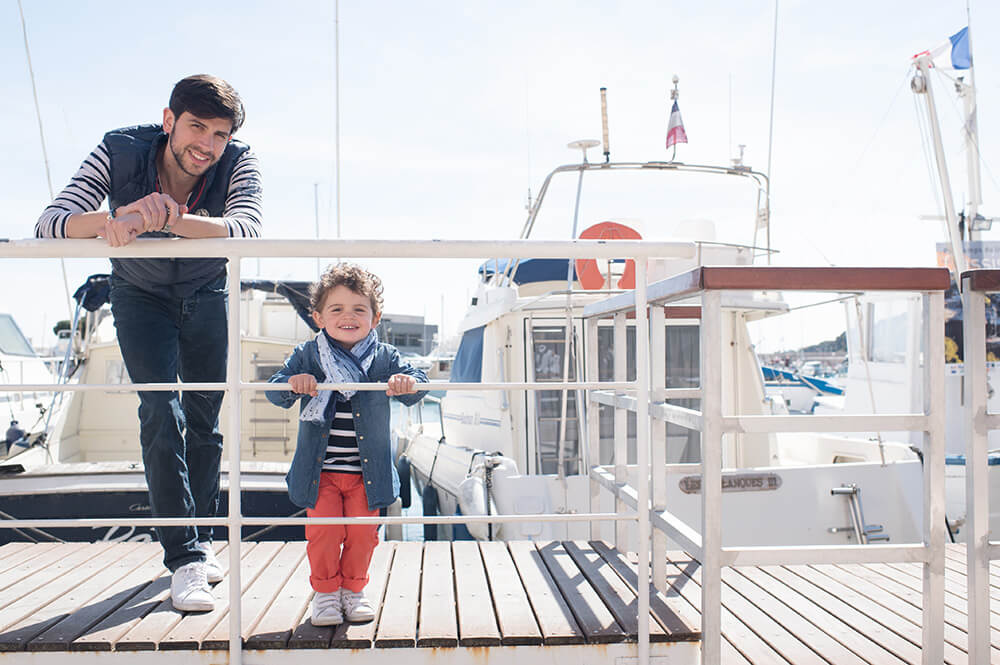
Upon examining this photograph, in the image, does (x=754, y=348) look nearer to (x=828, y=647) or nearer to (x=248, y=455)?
(x=828, y=647)

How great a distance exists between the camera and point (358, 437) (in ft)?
7.80

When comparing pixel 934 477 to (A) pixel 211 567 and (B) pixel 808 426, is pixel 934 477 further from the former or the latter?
(A) pixel 211 567

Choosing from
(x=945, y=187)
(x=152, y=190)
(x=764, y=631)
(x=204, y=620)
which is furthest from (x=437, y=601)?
(x=945, y=187)

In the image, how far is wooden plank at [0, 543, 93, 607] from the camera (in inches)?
99.0

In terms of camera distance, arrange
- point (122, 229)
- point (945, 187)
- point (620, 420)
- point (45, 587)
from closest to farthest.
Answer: point (122, 229), point (45, 587), point (620, 420), point (945, 187)

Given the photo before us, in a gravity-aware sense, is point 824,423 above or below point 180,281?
below

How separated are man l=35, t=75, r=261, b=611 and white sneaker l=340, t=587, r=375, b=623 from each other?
0.41m

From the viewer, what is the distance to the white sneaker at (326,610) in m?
2.19

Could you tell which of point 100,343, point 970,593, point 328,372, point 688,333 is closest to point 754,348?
point 688,333

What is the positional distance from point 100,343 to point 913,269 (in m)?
8.85

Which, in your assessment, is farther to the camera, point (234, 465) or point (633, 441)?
point (633, 441)

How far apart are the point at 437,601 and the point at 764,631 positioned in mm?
1030

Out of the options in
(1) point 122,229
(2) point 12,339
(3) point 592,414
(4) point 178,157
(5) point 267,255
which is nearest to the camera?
(1) point 122,229

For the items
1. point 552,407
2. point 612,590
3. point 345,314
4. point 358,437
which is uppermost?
point 345,314
